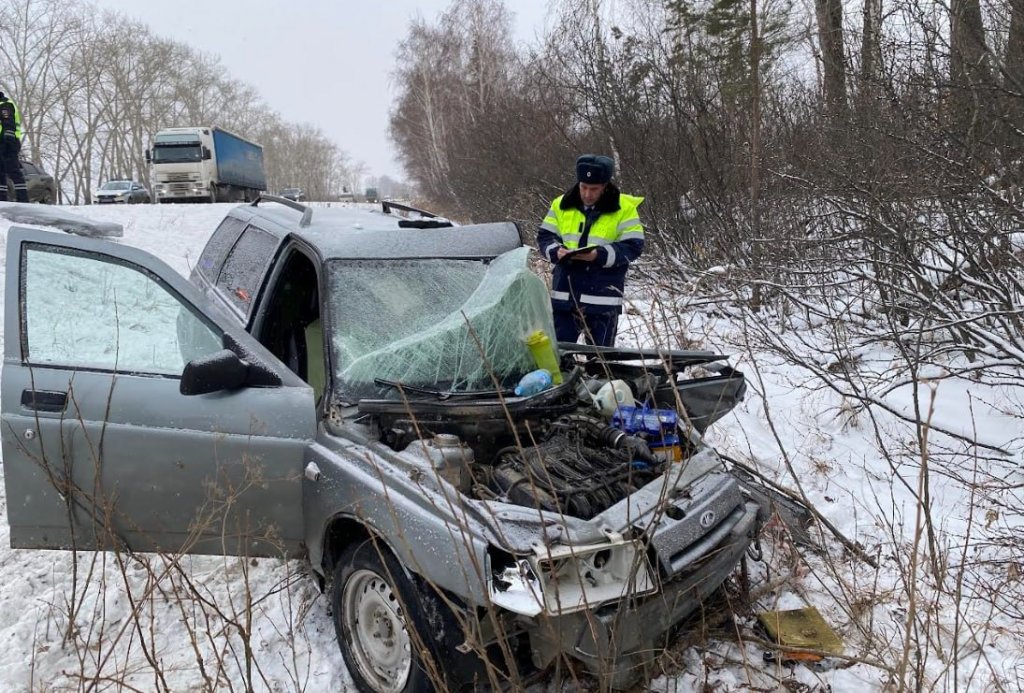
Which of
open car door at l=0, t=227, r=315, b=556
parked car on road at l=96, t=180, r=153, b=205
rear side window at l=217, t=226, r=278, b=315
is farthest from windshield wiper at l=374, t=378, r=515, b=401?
parked car on road at l=96, t=180, r=153, b=205

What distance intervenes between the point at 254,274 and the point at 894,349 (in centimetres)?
559

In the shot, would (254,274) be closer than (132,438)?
No

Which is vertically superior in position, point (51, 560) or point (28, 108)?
point (28, 108)

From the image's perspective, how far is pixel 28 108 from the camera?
46469 mm

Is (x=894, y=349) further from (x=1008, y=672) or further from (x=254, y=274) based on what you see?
(x=254, y=274)

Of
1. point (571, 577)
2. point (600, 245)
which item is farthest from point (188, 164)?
point (571, 577)

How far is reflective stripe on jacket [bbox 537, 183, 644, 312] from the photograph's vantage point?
15.0 ft

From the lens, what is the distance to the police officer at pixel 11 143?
11016mm

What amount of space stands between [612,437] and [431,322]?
3.08ft

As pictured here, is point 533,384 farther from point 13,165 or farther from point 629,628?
point 13,165

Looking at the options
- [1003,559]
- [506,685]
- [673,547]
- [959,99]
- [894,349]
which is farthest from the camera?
[894,349]

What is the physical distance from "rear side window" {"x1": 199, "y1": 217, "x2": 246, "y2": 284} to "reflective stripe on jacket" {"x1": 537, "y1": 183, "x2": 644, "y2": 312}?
207 cm

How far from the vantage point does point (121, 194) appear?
1051 inches

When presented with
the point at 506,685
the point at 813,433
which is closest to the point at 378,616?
the point at 506,685
